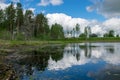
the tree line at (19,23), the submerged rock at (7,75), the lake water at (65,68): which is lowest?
the lake water at (65,68)

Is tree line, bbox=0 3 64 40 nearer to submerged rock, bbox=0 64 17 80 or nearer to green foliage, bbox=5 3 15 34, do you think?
green foliage, bbox=5 3 15 34

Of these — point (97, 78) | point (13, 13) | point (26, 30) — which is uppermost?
point (13, 13)

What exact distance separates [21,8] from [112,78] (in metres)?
121

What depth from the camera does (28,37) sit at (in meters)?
115

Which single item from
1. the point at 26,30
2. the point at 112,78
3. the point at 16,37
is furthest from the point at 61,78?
the point at 16,37

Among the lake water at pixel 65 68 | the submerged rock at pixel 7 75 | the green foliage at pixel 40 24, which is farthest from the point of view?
the green foliage at pixel 40 24

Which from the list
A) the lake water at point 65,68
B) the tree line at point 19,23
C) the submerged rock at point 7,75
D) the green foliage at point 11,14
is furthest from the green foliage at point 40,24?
the submerged rock at point 7,75

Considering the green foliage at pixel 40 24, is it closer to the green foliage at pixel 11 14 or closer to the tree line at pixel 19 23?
the tree line at pixel 19 23

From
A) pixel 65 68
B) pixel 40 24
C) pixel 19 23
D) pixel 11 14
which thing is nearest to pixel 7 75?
pixel 65 68

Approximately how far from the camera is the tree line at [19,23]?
111131mm

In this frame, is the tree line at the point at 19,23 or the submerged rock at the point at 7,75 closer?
the submerged rock at the point at 7,75

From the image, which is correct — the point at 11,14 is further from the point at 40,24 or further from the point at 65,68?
the point at 65,68

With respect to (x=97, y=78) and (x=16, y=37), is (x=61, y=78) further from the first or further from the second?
(x=16, y=37)

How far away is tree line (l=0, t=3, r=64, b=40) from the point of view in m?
111
